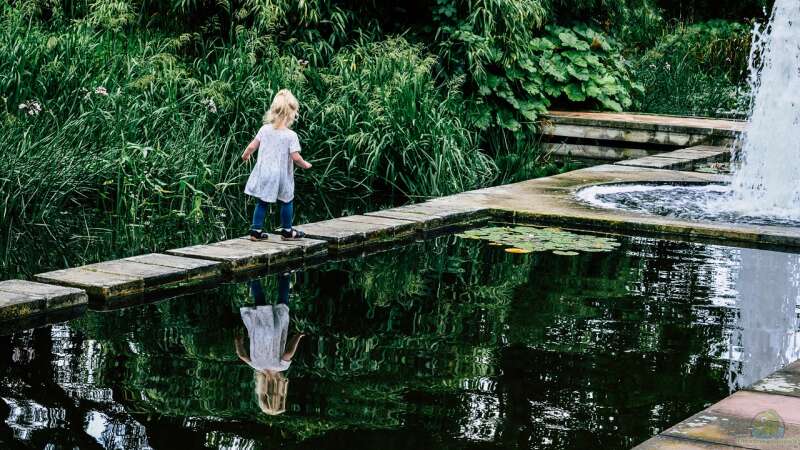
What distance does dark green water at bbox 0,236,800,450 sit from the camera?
4.06m

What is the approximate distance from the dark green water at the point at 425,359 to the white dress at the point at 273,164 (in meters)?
0.71

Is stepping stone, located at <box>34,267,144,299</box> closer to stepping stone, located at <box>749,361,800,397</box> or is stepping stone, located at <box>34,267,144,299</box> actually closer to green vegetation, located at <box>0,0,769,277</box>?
green vegetation, located at <box>0,0,769,277</box>

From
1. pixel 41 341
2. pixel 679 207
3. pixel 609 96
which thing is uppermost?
pixel 609 96

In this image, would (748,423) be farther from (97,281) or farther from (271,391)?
(97,281)

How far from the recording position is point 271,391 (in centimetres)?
446

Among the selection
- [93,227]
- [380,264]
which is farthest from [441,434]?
[93,227]

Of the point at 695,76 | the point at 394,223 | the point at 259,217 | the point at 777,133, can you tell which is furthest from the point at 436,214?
the point at 695,76

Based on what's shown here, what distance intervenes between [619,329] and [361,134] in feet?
15.4

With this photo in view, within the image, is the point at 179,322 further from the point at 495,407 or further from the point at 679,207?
the point at 679,207

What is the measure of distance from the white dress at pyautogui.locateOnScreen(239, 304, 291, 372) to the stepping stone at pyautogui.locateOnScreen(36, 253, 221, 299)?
0.60 m

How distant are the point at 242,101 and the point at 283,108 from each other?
2.83 meters

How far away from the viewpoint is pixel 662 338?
5457 millimetres

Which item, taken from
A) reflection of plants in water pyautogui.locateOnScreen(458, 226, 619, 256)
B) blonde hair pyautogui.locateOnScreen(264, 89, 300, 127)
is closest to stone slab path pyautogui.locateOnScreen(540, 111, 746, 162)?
reflection of plants in water pyautogui.locateOnScreen(458, 226, 619, 256)

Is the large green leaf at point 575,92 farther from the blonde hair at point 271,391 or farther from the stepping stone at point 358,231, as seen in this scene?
the blonde hair at point 271,391
